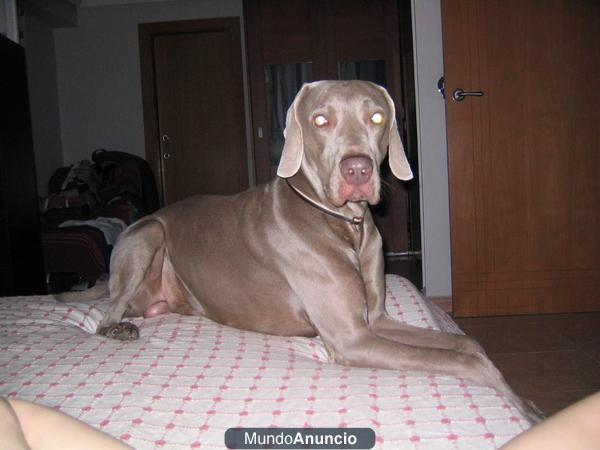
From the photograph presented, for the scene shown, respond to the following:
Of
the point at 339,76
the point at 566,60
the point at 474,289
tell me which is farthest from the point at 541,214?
the point at 339,76

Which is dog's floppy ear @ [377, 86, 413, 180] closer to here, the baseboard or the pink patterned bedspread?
the pink patterned bedspread

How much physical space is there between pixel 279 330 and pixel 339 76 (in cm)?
488

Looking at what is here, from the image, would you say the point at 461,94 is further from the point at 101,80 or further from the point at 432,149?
the point at 101,80

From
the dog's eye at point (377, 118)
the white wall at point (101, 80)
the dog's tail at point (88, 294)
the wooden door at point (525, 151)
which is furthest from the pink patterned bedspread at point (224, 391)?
the white wall at point (101, 80)

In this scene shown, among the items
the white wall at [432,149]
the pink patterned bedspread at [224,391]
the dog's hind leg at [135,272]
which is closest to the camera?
the pink patterned bedspread at [224,391]

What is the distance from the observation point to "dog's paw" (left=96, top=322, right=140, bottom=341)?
69.6 inches

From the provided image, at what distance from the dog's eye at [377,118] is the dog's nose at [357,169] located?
0.69ft

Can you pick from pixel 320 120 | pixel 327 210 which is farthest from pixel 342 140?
pixel 327 210

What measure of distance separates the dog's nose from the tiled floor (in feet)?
3.95

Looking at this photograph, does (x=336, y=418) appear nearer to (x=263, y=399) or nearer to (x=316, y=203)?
(x=263, y=399)

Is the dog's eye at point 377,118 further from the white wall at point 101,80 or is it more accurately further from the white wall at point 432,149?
the white wall at point 101,80

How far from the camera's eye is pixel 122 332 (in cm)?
179

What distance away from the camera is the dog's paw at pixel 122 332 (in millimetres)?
1767

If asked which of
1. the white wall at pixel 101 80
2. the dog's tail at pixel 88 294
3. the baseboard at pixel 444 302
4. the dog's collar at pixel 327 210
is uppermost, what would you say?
the white wall at pixel 101 80
